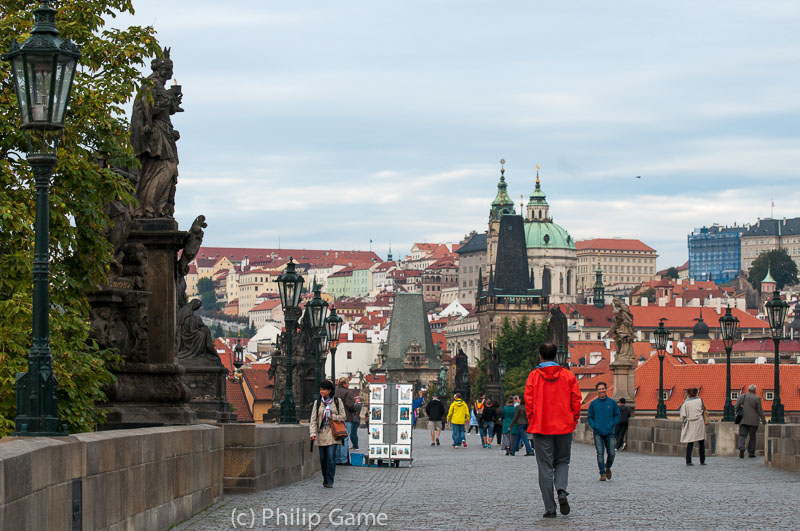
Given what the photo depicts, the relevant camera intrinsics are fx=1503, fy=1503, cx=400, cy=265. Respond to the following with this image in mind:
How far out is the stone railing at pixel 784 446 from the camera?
67.2ft

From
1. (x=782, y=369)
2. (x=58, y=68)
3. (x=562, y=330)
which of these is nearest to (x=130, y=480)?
(x=58, y=68)

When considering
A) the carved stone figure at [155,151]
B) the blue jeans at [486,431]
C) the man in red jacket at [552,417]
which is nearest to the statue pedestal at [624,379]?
the blue jeans at [486,431]

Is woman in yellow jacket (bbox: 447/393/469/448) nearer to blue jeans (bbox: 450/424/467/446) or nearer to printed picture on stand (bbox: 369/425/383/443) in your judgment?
blue jeans (bbox: 450/424/467/446)

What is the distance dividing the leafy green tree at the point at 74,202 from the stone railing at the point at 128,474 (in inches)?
59.4

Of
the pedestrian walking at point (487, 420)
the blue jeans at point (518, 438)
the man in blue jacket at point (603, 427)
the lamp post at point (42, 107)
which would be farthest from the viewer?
the pedestrian walking at point (487, 420)

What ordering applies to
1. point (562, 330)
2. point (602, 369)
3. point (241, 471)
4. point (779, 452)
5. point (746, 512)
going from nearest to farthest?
point (746, 512), point (241, 471), point (779, 452), point (562, 330), point (602, 369)

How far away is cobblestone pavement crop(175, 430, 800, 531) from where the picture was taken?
39.4 ft

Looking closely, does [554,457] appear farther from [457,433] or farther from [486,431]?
[486,431]

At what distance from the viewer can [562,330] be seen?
4294 cm

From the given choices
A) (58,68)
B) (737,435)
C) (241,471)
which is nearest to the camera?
(58,68)

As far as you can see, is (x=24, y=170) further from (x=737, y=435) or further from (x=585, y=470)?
(x=737, y=435)

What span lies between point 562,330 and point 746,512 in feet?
98.1

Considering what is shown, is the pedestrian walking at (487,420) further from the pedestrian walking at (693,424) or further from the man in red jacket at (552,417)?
the man in red jacket at (552,417)

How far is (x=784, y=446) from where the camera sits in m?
21.3
